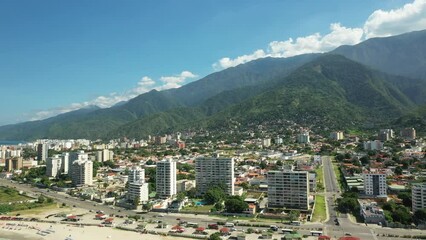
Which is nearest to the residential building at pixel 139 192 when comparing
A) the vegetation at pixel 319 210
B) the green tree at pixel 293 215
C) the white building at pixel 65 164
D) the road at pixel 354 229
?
the green tree at pixel 293 215

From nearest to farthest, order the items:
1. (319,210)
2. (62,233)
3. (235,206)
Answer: (62,233)
(235,206)
(319,210)

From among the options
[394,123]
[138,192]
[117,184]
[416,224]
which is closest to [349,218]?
[416,224]

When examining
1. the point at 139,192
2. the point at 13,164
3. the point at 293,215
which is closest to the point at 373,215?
the point at 293,215

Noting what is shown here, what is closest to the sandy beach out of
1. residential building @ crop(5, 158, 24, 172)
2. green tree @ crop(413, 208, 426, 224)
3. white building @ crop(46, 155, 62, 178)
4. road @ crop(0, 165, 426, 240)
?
road @ crop(0, 165, 426, 240)

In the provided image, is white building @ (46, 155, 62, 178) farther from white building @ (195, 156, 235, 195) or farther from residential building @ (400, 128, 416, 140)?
residential building @ (400, 128, 416, 140)

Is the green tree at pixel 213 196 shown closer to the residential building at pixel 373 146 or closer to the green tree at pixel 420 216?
the green tree at pixel 420 216

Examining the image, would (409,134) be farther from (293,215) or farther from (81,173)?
(81,173)

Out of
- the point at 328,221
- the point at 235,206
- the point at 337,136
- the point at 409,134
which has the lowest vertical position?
the point at 328,221
